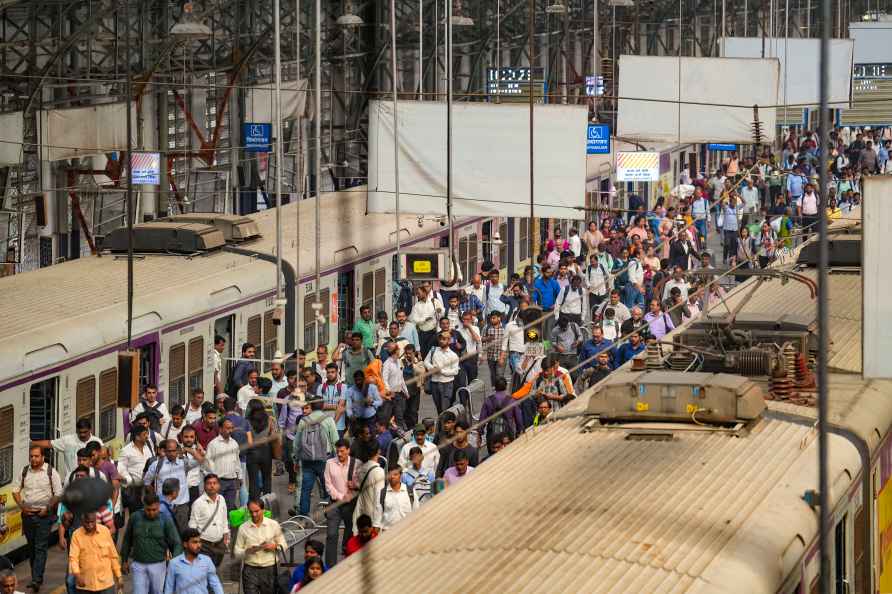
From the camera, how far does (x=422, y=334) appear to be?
81.5 feet

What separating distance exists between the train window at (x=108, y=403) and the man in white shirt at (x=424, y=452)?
3.74 m

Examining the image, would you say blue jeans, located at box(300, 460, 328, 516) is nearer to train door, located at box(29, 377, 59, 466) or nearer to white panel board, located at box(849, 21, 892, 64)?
train door, located at box(29, 377, 59, 466)

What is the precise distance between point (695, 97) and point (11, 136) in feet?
39.4

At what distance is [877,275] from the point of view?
41.0ft

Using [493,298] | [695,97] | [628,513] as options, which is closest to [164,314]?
[493,298]

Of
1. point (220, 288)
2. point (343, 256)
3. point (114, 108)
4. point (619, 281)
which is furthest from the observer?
point (114, 108)

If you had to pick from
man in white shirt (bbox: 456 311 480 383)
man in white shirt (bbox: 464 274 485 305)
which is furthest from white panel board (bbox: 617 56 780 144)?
man in white shirt (bbox: 456 311 480 383)

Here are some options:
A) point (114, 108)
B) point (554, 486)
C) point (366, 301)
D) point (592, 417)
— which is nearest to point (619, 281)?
point (366, 301)

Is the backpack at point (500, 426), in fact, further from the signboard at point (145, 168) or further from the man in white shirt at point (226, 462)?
the signboard at point (145, 168)

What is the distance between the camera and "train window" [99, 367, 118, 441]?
1900 centimetres

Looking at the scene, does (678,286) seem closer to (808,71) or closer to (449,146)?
(449,146)

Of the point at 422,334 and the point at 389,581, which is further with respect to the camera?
the point at 422,334

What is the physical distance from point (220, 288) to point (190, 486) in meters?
5.46

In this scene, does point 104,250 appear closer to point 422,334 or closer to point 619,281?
point 422,334
